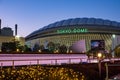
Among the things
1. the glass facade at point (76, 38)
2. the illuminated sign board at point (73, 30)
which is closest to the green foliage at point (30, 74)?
the glass facade at point (76, 38)

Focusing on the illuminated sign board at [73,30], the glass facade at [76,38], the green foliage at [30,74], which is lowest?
the green foliage at [30,74]

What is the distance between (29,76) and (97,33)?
130 meters

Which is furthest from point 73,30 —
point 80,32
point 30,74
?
point 30,74

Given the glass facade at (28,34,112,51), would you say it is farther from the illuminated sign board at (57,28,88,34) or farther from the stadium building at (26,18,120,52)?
the illuminated sign board at (57,28,88,34)

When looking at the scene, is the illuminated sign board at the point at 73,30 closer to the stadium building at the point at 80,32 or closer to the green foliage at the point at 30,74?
the stadium building at the point at 80,32

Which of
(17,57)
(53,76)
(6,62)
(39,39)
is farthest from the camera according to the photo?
(39,39)

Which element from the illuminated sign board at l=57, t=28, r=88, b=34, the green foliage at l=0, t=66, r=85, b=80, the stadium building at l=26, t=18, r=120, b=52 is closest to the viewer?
the green foliage at l=0, t=66, r=85, b=80

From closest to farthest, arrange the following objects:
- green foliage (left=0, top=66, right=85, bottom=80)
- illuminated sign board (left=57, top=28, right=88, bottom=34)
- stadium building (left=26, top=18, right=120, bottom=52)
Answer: green foliage (left=0, top=66, right=85, bottom=80), illuminated sign board (left=57, top=28, right=88, bottom=34), stadium building (left=26, top=18, right=120, bottom=52)

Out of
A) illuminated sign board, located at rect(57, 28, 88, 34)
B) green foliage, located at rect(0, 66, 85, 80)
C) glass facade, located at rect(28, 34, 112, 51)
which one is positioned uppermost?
illuminated sign board, located at rect(57, 28, 88, 34)

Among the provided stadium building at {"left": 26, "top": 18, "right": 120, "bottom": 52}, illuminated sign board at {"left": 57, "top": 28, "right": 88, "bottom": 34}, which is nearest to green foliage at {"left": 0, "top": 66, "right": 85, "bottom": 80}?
stadium building at {"left": 26, "top": 18, "right": 120, "bottom": 52}

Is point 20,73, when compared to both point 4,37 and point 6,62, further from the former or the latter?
point 4,37

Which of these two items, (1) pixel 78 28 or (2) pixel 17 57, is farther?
(1) pixel 78 28

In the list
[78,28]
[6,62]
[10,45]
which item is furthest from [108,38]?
[6,62]

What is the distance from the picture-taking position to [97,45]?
89812 mm
